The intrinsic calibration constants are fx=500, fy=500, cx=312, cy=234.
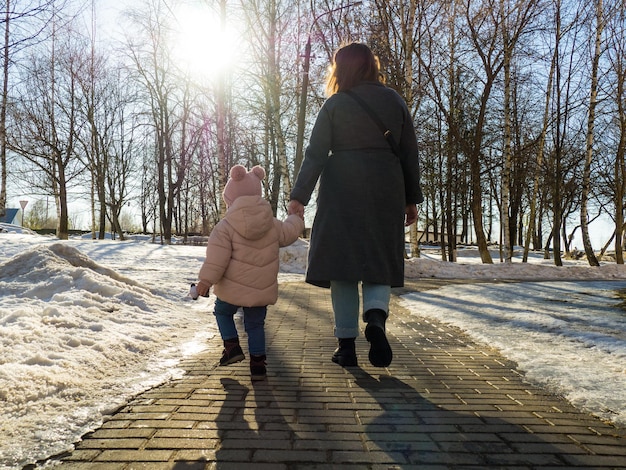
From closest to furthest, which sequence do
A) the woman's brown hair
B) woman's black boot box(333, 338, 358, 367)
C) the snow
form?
the snow → woman's black boot box(333, 338, 358, 367) → the woman's brown hair

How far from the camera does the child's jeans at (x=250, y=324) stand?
338 centimetres

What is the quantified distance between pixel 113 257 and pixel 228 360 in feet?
33.6

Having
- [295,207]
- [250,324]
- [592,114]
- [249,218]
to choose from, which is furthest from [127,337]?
[592,114]

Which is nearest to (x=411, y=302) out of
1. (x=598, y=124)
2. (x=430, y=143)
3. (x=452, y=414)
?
(x=452, y=414)

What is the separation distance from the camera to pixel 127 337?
4383 mm

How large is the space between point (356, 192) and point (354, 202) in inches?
2.9

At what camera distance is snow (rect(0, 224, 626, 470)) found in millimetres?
2588

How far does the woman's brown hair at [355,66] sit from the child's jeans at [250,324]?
5.80 ft

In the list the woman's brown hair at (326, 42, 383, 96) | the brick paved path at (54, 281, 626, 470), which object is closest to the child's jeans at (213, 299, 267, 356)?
the brick paved path at (54, 281, 626, 470)

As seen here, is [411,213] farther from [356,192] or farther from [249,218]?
[249,218]

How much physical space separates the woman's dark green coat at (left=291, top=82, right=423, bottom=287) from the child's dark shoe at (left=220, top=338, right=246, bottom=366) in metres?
0.71

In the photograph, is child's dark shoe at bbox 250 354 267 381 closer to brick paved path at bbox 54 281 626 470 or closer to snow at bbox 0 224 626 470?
brick paved path at bbox 54 281 626 470

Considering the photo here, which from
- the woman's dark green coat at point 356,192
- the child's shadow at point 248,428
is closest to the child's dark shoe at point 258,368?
the child's shadow at point 248,428

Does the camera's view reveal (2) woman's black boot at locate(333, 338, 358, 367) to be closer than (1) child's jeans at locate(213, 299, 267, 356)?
No
